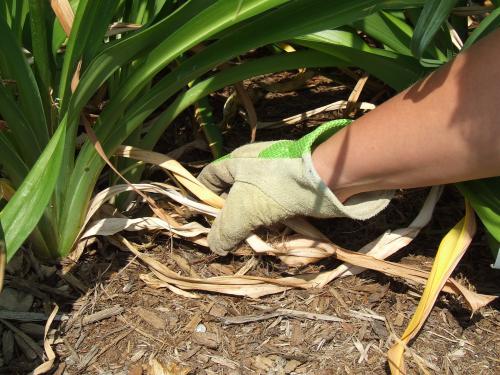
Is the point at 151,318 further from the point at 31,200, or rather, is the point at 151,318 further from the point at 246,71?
the point at 246,71

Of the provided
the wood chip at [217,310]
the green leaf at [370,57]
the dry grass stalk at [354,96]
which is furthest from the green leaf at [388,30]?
the wood chip at [217,310]

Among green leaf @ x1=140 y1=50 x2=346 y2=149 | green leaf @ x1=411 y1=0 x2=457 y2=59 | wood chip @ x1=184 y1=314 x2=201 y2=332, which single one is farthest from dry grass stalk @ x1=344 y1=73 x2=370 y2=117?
wood chip @ x1=184 y1=314 x2=201 y2=332

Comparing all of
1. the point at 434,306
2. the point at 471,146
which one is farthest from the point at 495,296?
the point at 471,146

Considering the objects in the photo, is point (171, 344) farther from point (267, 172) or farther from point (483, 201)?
point (483, 201)

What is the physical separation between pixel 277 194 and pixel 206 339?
1.00 feet

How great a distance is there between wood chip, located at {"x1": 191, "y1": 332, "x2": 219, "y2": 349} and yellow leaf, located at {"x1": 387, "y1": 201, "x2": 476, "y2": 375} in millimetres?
317

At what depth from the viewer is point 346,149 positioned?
1211 millimetres

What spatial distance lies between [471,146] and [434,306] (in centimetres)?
39

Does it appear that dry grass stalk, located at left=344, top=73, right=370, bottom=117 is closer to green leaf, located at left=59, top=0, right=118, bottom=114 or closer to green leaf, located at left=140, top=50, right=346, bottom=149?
green leaf, located at left=140, top=50, right=346, bottom=149

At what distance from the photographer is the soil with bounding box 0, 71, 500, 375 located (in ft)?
3.95

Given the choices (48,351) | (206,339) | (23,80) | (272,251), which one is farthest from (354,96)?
(48,351)

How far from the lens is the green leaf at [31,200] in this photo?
965 mm

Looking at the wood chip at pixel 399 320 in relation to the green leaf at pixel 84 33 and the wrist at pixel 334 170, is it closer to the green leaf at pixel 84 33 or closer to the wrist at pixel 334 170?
the wrist at pixel 334 170

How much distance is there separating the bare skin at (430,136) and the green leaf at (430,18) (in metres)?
0.08
